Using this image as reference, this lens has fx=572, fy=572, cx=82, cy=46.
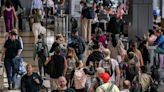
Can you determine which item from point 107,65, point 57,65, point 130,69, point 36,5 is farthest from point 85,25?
point 107,65

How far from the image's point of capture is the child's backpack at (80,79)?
13758 millimetres

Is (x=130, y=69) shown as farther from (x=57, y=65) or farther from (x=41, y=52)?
(x=41, y=52)

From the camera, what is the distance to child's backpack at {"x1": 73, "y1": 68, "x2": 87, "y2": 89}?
13.8m

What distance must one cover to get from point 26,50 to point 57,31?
7.54 feet

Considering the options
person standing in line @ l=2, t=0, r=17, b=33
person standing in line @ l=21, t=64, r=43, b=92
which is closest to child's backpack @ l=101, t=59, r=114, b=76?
person standing in line @ l=21, t=64, r=43, b=92

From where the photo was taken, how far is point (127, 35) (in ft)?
86.8

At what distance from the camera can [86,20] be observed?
2469 cm

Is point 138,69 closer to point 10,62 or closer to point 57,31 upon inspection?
point 10,62

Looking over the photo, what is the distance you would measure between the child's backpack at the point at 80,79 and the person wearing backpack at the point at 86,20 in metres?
10.7

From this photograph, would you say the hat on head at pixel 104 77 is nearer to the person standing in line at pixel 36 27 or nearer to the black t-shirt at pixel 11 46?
the black t-shirt at pixel 11 46

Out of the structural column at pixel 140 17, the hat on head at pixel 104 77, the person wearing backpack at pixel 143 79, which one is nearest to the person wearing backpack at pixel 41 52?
the person wearing backpack at pixel 143 79

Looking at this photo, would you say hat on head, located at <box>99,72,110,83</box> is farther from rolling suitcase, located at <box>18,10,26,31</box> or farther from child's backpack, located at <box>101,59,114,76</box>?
rolling suitcase, located at <box>18,10,26,31</box>

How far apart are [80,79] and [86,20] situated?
11105mm

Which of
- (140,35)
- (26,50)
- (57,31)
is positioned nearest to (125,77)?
(26,50)
